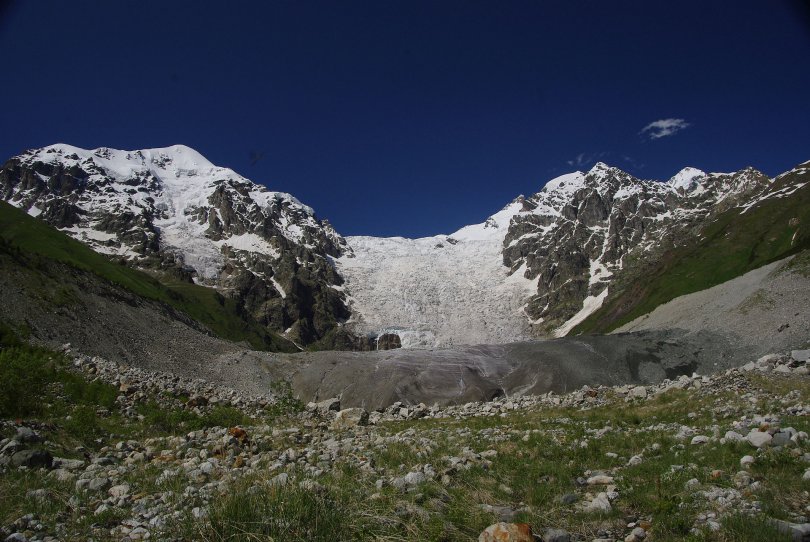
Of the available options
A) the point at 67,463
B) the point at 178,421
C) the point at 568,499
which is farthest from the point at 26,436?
the point at 568,499

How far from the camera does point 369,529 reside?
20.4ft

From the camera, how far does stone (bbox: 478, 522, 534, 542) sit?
6090mm

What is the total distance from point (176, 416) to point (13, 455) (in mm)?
8366

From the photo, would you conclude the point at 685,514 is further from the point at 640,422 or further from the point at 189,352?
the point at 189,352

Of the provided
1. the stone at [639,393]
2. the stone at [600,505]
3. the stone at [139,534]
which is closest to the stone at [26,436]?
the stone at [139,534]

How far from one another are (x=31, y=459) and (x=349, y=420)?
13.6 meters

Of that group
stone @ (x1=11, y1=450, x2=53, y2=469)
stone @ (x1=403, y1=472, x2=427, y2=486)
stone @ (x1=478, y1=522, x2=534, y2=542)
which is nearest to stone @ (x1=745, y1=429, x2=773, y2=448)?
stone @ (x1=478, y1=522, x2=534, y2=542)

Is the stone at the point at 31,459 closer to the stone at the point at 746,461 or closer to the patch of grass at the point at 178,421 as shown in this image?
the patch of grass at the point at 178,421

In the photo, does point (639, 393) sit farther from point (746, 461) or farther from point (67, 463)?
point (67, 463)

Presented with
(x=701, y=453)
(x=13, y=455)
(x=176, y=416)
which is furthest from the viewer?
(x=176, y=416)

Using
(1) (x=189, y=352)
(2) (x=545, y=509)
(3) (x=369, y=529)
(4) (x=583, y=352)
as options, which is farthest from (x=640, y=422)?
(1) (x=189, y=352)

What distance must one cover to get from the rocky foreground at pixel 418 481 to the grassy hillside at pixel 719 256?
385ft

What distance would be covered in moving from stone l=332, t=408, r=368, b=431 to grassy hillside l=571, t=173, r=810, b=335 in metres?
112

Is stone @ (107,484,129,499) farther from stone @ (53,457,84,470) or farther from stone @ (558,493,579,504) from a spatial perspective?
stone @ (558,493,579,504)
